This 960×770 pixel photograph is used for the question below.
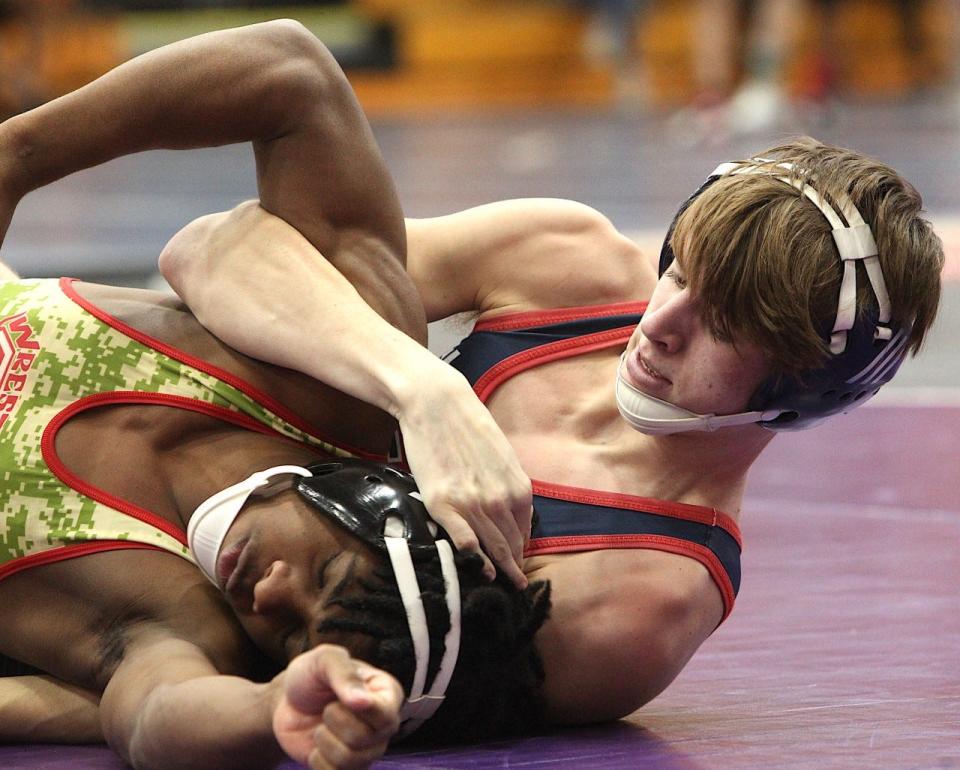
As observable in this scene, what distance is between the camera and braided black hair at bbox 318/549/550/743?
2.03 meters

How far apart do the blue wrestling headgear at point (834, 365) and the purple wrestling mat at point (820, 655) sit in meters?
0.42

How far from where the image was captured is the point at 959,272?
6723 millimetres

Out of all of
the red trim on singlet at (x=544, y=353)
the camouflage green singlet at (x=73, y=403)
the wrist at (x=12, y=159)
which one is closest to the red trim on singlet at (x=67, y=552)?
the camouflage green singlet at (x=73, y=403)

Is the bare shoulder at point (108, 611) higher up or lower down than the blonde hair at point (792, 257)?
lower down

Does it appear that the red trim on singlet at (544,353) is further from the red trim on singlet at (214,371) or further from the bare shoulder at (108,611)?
the bare shoulder at (108,611)

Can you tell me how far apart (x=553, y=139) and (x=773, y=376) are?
10236mm

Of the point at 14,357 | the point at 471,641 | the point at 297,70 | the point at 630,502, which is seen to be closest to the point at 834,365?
the point at 630,502

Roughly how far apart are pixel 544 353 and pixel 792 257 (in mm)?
564

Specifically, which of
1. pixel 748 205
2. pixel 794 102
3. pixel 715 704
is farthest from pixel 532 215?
pixel 794 102

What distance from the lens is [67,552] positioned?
2270mm

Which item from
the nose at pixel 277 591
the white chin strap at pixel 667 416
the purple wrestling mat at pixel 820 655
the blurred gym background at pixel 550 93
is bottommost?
the blurred gym background at pixel 550 93

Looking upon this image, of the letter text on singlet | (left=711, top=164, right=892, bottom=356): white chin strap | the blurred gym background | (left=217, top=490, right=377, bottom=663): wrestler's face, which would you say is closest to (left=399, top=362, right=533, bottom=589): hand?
(left=217, top=490, right=377, bottom=663): wrestler's face

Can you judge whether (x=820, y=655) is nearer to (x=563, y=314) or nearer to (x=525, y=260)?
(x=563, y=314)

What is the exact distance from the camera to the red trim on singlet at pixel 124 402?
2299 mm
